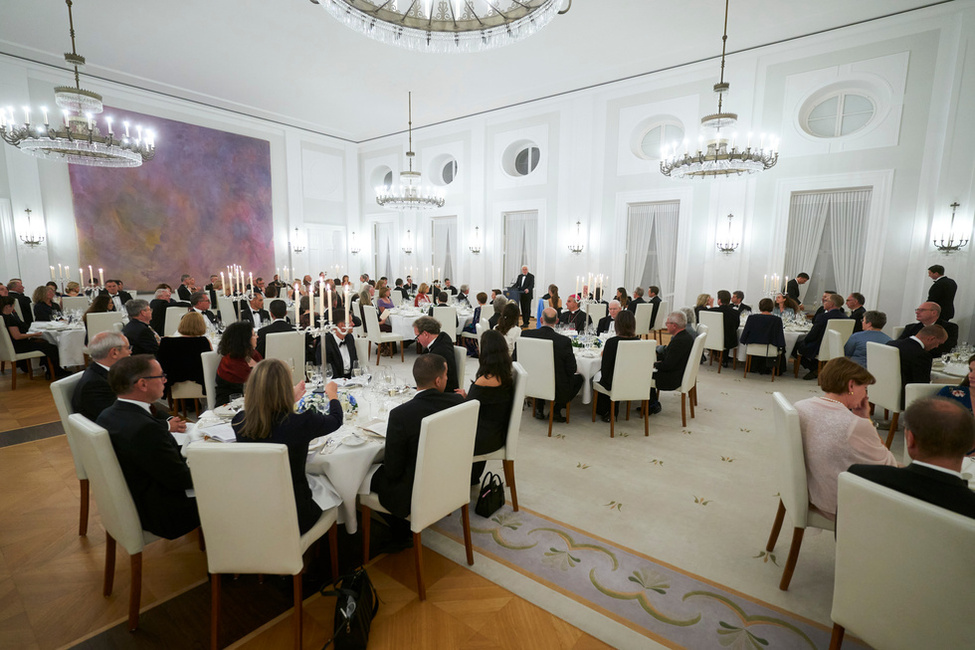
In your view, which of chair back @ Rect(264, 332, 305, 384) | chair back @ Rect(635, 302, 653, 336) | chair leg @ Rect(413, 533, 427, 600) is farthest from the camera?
chair back @ Rect(635, 302, 653, 336)

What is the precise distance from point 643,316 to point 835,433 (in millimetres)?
6484

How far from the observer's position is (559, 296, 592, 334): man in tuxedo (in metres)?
6.62

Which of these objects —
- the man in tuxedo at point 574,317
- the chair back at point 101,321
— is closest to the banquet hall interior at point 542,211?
the chair back at point 101,321

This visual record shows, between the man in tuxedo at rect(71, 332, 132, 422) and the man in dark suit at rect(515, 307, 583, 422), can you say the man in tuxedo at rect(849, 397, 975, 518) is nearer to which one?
the man in dark suit at rect(515, 307, 583, 422)

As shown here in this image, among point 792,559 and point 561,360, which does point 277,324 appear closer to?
point 561,360

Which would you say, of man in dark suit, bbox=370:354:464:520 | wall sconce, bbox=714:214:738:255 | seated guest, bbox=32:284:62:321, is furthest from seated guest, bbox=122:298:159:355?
wall sconce, bbox=714:214:738:255

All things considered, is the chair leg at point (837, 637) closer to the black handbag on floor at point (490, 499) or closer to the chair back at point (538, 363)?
the black handbag on floor at point (490, 499)

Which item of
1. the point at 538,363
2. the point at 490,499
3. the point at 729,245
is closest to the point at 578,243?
the point at 729,245

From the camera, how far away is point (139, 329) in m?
4.80

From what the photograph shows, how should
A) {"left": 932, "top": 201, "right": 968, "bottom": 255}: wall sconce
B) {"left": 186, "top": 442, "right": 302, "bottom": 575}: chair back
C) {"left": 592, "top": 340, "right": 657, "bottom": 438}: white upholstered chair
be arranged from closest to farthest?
{"left": 186, "top": 442, "right": 302, "bottom": 575}: chair back → {"left": 592, "top": 340, "right": 657, "bottom": 438}: white upholstered chair → {"left": 932, "top": 201, "right": 968, "bottom": 255}: wall sconce

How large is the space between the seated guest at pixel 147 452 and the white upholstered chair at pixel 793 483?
3.15m

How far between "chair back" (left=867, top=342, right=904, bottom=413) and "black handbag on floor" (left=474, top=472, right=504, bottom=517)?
3814 millimetres

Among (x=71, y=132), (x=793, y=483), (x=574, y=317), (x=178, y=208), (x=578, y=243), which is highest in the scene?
(x=71, y=132)

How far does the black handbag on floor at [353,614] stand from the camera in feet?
6.70
